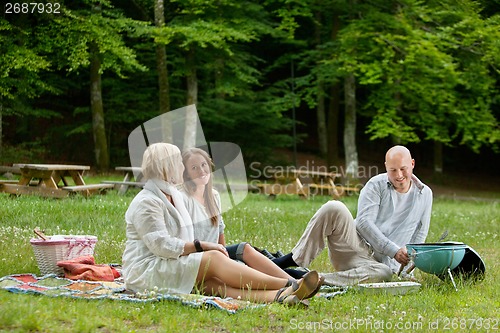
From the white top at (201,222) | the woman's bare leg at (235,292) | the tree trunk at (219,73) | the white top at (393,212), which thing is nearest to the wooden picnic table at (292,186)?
the tree trunk at (219,73)

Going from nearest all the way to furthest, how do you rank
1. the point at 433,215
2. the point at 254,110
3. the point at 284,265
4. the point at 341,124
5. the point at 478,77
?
1. the point at 284,265
2. the point at 433,215
3. the point at 478,77
4. the point at 254,110
5. the point at 341,124

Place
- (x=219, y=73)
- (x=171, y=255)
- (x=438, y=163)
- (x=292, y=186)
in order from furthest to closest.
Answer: (x=438, y=163) < (x=219, y=73) < (x=292, y=186) < (x=171, y=255)

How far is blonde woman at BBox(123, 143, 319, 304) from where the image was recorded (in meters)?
5.62

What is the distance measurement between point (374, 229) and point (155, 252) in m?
2.24

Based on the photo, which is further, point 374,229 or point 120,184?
point 120,184

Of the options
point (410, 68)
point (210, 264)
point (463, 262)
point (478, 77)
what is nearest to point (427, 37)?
point (410, 68)

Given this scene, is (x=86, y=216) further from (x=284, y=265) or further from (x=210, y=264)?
(x=210, y=264)

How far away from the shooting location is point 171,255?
5637 millimetres

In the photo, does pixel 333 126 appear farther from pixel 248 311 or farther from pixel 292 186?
pixel 248 311

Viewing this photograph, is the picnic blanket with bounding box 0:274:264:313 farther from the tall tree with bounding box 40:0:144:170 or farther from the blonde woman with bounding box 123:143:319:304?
the tall tree with bounding box 40:0:144:170

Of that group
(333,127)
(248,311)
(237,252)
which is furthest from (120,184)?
(248,311)

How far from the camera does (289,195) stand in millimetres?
19062

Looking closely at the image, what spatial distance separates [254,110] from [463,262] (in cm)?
1844

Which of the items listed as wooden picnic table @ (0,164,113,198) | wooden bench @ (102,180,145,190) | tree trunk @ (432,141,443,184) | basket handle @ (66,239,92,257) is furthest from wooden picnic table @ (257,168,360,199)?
tree trunk @ (432,141,443,184)
